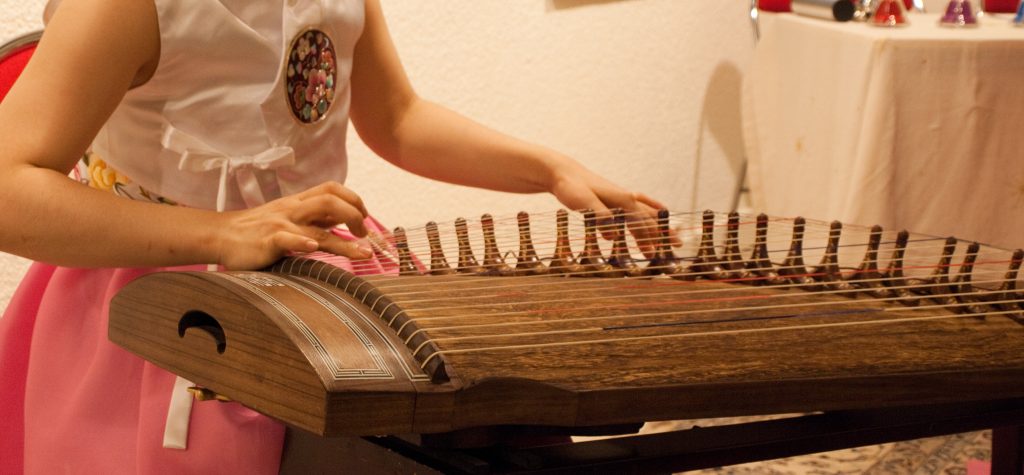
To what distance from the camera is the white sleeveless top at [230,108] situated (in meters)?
1.19

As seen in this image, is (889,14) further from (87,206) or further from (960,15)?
(87,206)

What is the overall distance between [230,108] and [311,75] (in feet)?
0.34

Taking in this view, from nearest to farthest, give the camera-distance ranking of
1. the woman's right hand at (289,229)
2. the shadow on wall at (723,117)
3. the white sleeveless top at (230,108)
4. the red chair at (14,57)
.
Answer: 1. the woman's right hand at (289,229)
2. the white sleeveless top at (230,108)
3. the red chair at (14,57)
4. the shadow on wall at (723,117)

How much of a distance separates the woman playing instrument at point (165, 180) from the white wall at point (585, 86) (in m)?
0.92

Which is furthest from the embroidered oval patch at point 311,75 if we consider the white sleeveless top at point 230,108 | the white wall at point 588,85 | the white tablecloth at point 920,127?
the white tablecloth at point 920,127

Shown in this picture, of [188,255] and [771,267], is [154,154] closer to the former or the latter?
[188,255]

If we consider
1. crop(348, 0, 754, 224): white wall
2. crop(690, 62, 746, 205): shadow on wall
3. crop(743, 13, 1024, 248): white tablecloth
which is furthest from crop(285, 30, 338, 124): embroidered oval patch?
crop(690, 62, 746, 205): shadow on wall

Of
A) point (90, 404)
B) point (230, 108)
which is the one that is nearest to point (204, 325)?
point (90, 404)

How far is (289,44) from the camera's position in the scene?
4.04 feet

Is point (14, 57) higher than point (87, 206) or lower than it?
higher

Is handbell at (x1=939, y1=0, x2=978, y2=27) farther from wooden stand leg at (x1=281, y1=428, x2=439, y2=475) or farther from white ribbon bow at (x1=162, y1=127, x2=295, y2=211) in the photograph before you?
wooden stand leg at (x1=281, y1=428, x2=439, y2=475)

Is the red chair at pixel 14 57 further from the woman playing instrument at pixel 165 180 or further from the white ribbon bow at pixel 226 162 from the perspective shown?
the white ribbon bow at pixel 226 162

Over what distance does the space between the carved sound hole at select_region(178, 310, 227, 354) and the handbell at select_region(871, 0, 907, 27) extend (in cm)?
227

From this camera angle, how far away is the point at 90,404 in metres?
1.12
